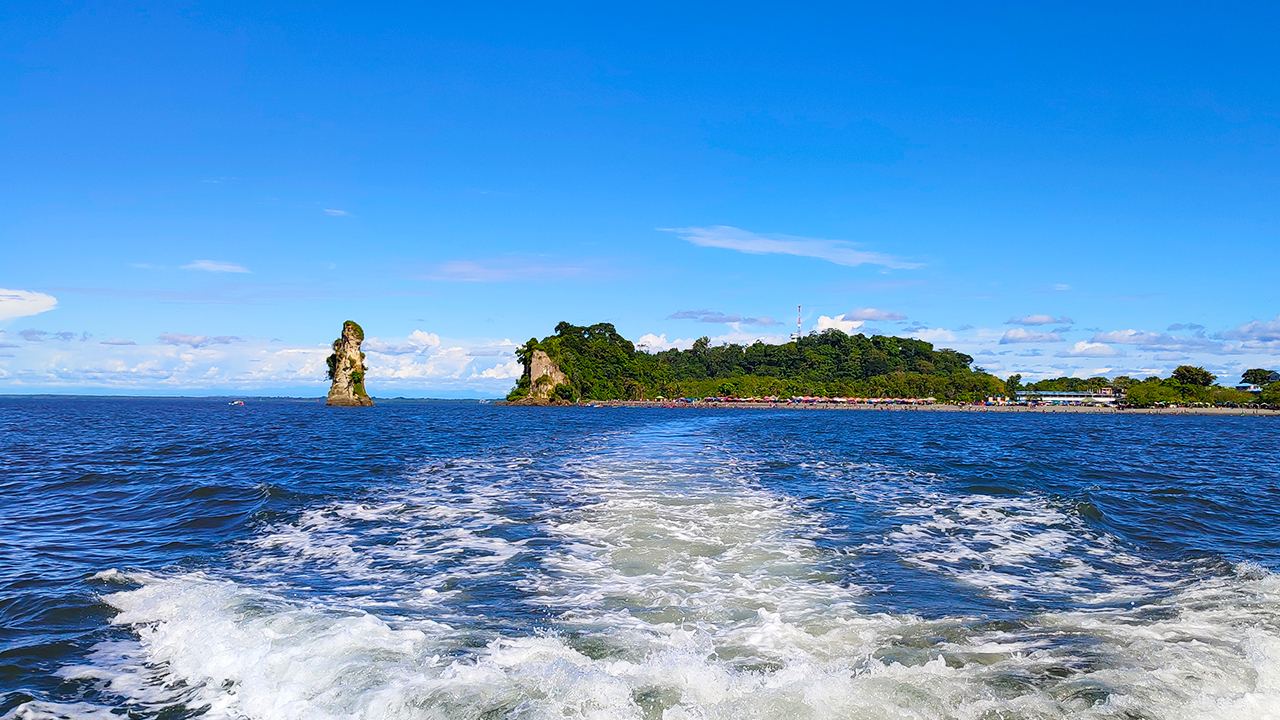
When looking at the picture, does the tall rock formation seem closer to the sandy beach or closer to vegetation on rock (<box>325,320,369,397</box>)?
the sandy beach

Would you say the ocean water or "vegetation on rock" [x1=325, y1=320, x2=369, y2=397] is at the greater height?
"vegetation on rock" [x1=325, y1=320, x2=369, y2=397]

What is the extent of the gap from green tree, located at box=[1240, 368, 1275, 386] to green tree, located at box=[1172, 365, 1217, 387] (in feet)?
87.5

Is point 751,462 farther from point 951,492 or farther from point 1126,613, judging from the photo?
point 1126,613

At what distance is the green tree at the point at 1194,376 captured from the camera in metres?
156

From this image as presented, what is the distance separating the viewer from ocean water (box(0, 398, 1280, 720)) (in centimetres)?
591

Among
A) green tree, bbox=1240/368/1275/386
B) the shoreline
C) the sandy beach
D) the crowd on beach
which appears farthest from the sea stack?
green tree, bbox=1240/368/1275/386

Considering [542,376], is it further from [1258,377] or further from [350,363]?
[1258,377]

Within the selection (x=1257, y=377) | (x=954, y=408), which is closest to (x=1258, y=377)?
(x=1257, y=377)

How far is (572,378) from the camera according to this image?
550 feet

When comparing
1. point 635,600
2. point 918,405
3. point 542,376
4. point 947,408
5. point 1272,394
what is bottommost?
point 947,408

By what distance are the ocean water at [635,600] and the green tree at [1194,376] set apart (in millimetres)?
173483

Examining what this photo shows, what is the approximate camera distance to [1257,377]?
173 m

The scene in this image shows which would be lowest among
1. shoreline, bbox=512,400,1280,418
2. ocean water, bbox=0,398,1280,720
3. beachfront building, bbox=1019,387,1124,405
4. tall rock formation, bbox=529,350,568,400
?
shoreline, bbox=512,400,1280,418

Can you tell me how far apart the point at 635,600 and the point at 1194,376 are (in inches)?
7602
